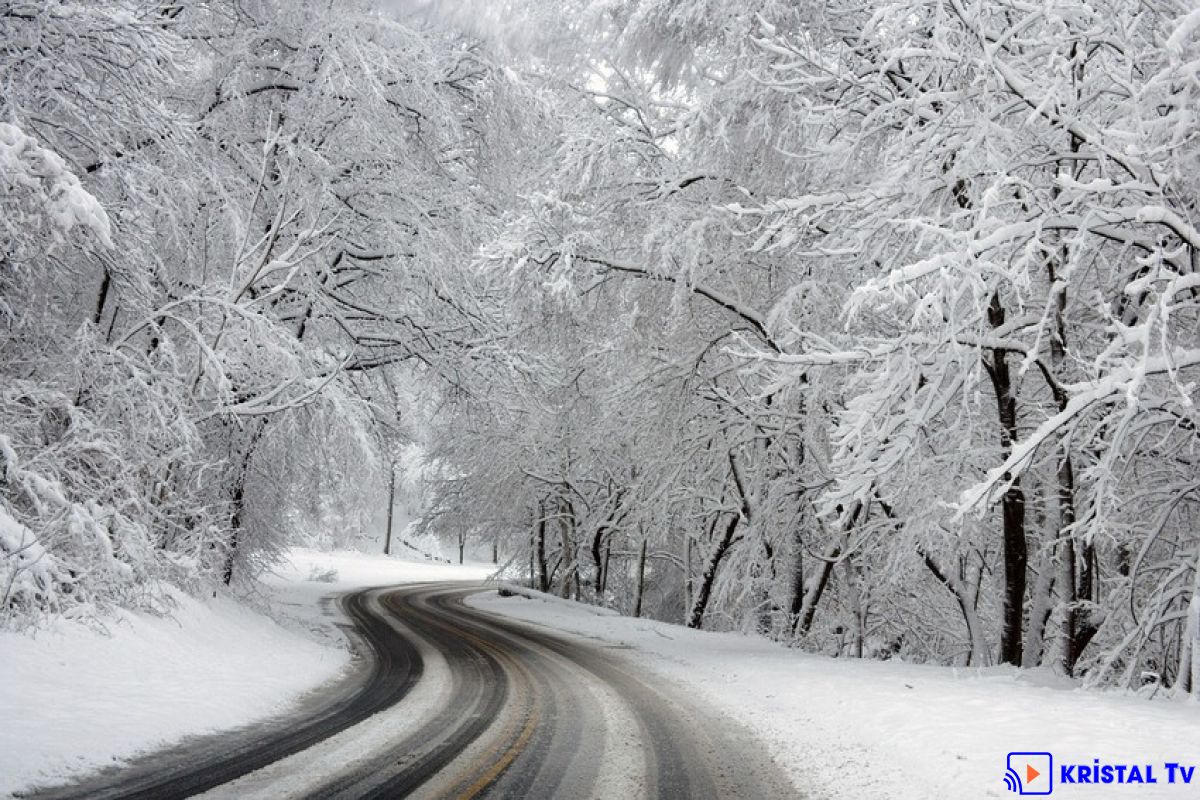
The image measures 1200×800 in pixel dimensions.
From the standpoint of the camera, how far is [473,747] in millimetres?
7090

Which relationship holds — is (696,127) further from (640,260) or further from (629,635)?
(629,635)

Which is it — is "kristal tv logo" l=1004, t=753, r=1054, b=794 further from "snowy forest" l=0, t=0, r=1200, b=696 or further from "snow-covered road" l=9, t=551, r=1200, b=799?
"snowy forest" l=0, t=0, r=1200, b=696

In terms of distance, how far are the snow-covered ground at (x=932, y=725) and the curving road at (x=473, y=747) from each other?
59 centimetres

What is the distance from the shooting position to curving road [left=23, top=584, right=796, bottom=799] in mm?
5723

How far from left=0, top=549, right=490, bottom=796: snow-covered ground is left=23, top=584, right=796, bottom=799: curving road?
12.7 inches

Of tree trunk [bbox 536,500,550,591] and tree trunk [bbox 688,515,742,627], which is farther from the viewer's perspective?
tree trunk [bbox 536,500,550,591]

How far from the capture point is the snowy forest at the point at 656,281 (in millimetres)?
7379

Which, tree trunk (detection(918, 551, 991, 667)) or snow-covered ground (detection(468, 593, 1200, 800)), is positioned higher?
tree trunk (detection(918, 551, 991, 667))

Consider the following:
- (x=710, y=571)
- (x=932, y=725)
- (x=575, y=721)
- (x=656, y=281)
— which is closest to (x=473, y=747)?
(x=575, y=721)

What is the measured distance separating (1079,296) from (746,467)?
28.2 ft

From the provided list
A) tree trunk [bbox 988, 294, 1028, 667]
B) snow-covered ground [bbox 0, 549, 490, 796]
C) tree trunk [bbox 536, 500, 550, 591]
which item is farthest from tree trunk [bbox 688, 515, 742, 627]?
snow-covered ground [bbox 0, 549, 490, 796]

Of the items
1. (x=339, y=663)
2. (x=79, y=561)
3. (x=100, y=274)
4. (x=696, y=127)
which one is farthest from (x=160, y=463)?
(x=696, y=127)

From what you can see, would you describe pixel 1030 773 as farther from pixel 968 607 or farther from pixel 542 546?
pixel 542 546

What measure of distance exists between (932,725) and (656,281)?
7.58 m
